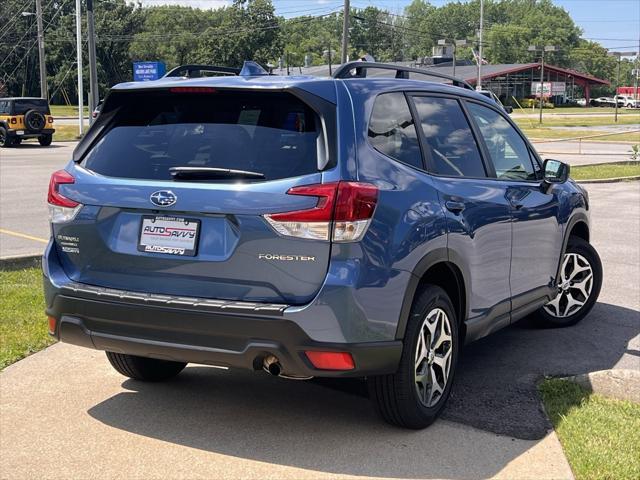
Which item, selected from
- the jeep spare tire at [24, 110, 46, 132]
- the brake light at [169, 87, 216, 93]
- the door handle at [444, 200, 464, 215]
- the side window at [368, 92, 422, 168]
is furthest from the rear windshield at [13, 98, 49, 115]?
the door handle at [444, 200, 464, 215]

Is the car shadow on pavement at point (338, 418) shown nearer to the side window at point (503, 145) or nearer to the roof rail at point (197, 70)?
the side window at point (503, 145)

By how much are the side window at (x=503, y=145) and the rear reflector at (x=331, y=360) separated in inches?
80.7

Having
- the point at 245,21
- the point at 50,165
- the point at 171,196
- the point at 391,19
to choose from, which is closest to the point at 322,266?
the point at 171,196

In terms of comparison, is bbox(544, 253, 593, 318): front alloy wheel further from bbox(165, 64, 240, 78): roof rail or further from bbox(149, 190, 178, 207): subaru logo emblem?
bbox(149, 190, 178, 207): subaru logo emblem

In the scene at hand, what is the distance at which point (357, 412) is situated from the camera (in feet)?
15.5

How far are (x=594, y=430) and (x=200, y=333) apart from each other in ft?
6.94

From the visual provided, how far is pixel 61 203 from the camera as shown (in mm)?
4461

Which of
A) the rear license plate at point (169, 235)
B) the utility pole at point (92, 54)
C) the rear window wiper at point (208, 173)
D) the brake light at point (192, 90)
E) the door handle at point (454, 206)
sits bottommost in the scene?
the rear license plate at point (169, 235)

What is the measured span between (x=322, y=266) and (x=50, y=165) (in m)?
22.5

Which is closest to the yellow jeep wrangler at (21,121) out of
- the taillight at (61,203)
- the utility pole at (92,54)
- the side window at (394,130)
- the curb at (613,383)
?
the utility pole at (92,54)

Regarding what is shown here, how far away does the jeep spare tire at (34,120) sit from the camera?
3406cm

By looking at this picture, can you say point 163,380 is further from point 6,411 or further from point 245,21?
point 245,21

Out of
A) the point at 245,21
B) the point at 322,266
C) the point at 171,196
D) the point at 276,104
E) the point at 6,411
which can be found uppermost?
the point at 245,21

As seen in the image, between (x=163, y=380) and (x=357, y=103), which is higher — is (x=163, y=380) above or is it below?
below
